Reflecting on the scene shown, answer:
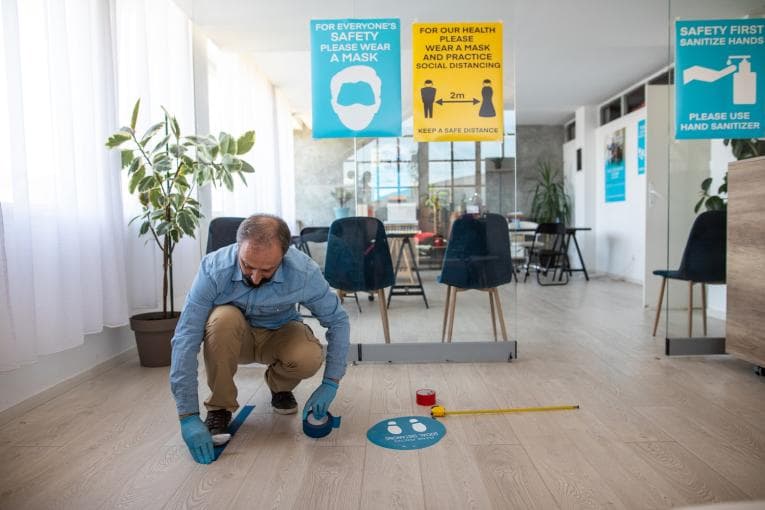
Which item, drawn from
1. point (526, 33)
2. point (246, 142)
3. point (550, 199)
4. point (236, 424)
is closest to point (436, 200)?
point (246, 142)

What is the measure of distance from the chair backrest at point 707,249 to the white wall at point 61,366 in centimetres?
350

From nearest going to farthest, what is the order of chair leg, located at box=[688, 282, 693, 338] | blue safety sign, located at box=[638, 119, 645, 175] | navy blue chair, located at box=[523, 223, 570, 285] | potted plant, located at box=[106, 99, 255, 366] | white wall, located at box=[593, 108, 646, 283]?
potted plant, located at box=[106, 99, 255, 366] < chair leg, located at box=[688, 282, 693, 338] < blue safety sign, located at box=[638, 119, 645, 175] < white wall, located at box=[593, 108, 646, 283] < navy blue chair, located at box=[523, 223, 570, 285]

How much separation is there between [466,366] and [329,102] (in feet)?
5.61

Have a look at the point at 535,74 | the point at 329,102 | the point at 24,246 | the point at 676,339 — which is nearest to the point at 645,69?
the point at 535,74

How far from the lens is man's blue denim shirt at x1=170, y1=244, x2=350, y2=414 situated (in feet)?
6.25

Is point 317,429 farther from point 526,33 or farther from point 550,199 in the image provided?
point 550,199

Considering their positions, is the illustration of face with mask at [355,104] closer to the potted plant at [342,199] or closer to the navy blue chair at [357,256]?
the potted plant at [342,199]

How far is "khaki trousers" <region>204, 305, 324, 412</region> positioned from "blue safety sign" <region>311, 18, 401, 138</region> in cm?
136

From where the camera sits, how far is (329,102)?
313cm

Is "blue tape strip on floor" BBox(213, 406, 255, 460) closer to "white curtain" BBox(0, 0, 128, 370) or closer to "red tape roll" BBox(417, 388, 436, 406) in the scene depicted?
"red tape roll" BBox(417, 388, 436, 406)

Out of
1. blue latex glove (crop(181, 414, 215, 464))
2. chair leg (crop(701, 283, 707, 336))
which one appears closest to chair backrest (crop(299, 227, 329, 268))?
blue latex glove (crop(181, 414, 215, 464))

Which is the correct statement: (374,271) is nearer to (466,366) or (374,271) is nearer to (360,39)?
(466,366)

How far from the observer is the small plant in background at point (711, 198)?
3.39m

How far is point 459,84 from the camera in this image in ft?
10.2
